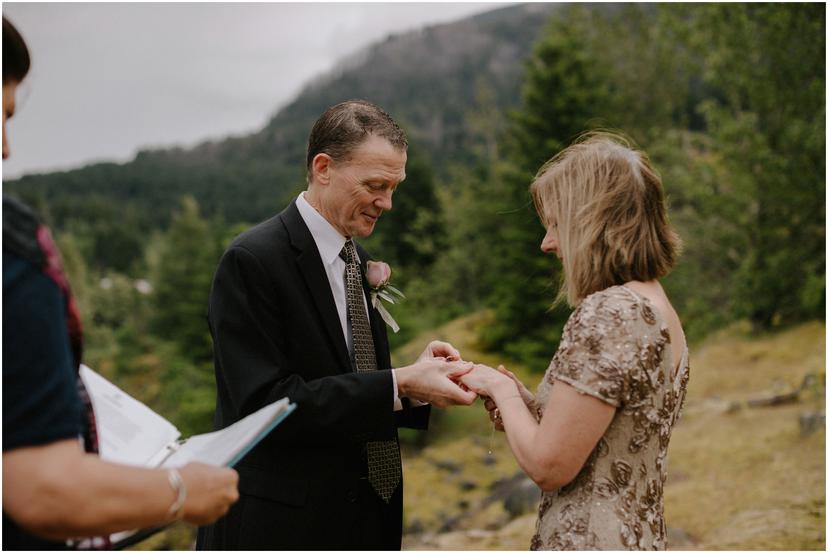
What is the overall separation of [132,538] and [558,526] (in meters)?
1.26

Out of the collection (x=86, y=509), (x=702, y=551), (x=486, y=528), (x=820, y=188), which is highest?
(x=86, y=509)

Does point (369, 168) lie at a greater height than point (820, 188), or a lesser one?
greater

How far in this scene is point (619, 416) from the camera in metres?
2.21

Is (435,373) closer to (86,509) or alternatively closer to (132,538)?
(132,538)

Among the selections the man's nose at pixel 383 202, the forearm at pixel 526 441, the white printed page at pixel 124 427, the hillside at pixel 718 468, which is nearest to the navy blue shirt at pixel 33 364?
the white printed page at pixel 124 427

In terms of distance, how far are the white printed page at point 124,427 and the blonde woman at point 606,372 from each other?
1037 mm

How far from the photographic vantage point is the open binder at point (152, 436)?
69.6 inches

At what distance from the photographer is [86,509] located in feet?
4.67

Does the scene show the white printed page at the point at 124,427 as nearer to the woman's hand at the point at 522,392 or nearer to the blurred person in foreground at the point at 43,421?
the blurred person in foreground at the point at 43,421

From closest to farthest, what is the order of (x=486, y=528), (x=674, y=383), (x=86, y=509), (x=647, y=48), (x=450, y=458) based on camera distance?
1. (x=86, y=509)
2. (x=674, y=383)
3. (x=486, y=528)
4. (x=450, y=458)
5. (x=647, y=48)

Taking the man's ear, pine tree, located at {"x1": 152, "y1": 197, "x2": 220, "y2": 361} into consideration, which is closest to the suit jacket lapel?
the man's ear

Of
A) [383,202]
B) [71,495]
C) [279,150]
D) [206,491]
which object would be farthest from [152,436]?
[279,150]

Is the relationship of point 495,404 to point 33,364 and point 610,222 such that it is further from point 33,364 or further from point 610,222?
point 33,364

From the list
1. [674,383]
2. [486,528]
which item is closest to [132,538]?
[674,383]
